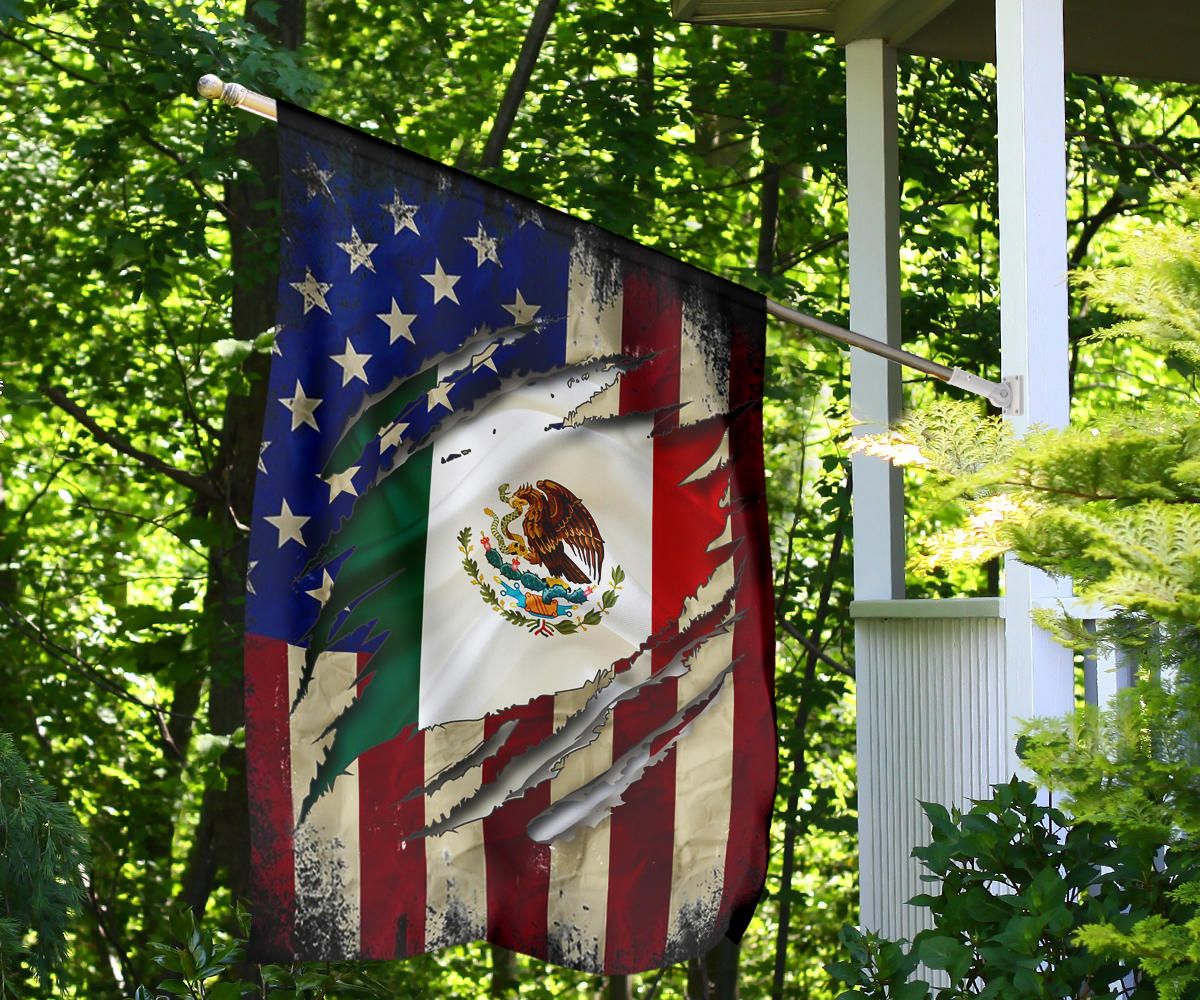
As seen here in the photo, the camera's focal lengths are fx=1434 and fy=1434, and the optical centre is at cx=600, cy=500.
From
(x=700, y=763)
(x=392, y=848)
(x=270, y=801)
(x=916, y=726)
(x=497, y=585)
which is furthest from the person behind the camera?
(x=916, y=726)

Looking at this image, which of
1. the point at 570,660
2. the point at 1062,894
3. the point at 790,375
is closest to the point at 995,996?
the point at 1062,894

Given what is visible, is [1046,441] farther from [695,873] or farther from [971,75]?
[971,75]

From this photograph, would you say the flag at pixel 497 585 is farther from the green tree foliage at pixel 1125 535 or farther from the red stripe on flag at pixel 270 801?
the green tree foliage at pixel 1125 535

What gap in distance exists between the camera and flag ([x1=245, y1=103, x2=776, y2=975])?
10.5 ft

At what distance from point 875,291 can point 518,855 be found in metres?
2.26

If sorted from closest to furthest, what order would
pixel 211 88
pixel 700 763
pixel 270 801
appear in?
pixel 211 88, pixel 270 801, pixel 700 763

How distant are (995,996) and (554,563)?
139cm

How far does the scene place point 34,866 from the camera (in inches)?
152

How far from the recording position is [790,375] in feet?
30.0

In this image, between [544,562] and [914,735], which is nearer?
[544,562]

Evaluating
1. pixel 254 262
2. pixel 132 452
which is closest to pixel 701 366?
pixel 254 262

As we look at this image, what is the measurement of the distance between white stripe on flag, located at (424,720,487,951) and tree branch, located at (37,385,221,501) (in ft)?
18.1

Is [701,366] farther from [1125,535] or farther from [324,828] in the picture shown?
[1125,535]

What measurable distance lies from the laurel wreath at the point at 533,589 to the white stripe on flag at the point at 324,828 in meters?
0.35
